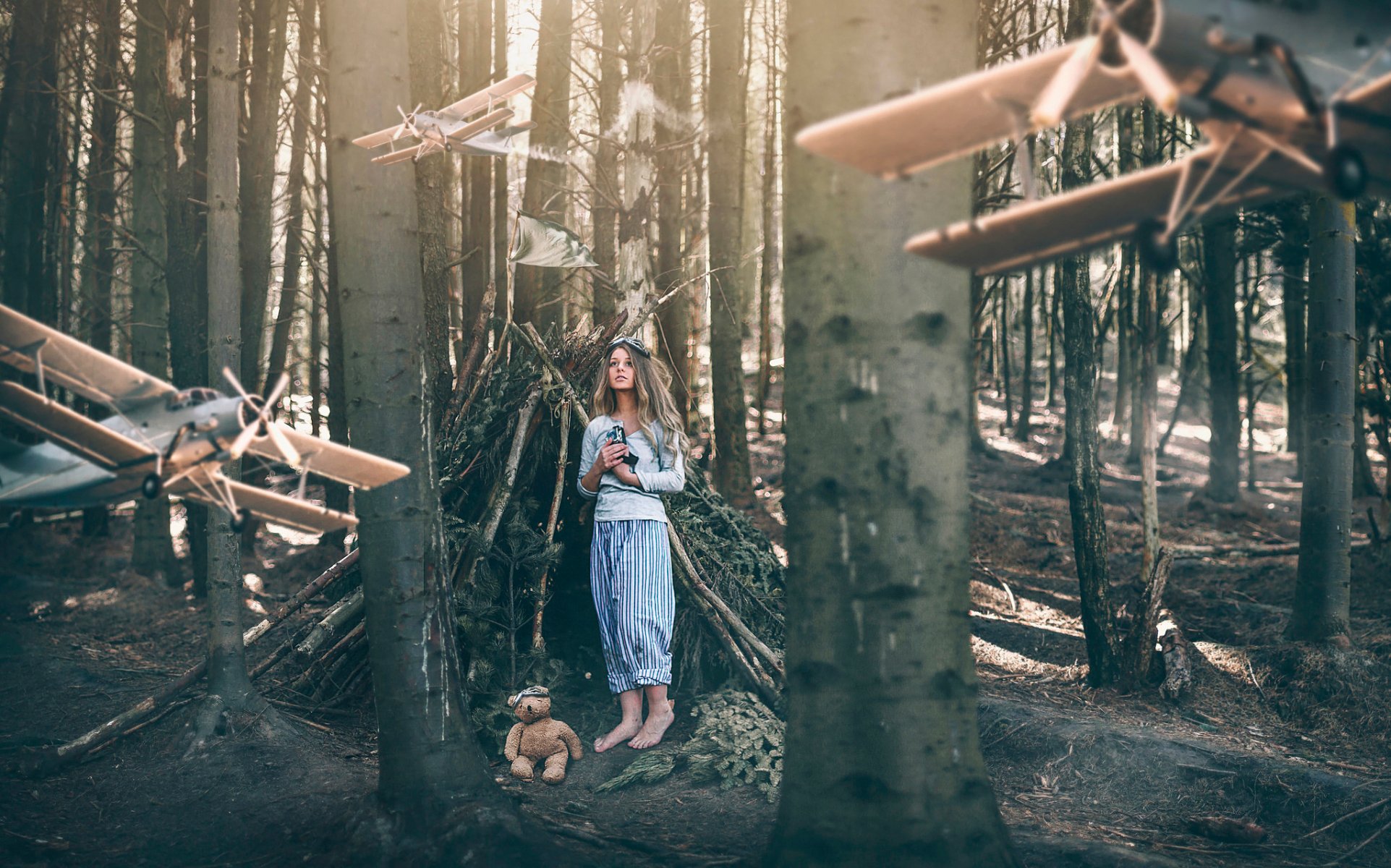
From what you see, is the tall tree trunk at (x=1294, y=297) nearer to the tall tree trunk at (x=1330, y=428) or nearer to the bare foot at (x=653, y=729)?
the tall tree trunk at (x=1330, y=428)

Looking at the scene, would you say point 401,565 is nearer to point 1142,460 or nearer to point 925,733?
point 925,733

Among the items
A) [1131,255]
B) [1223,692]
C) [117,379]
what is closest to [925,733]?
[117,379]

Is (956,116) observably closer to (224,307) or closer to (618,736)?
(618,736)

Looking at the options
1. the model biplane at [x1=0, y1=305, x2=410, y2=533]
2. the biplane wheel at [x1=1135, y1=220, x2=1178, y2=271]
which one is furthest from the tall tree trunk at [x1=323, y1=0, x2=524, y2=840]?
the biplane wheel at [x1=1135, y1=220, x2=1178, y2=271]

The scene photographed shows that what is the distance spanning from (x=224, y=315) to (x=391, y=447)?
2266mm

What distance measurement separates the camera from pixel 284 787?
459cm

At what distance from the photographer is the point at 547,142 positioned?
11109mm

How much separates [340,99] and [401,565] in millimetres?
1810

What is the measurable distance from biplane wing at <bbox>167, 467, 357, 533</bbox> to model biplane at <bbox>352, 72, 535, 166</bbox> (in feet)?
4.95

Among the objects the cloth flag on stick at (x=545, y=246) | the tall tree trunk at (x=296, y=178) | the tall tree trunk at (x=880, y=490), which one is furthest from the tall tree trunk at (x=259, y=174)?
the tall tree trunk at (x=880, y=490)

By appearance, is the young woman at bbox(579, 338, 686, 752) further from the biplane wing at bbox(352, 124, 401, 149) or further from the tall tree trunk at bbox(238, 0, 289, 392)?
the tall tree trunk at bbox(238, 0, 289, 392)

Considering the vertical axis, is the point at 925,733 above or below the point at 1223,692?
above

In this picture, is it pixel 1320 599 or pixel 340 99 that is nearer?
pixel 340 99

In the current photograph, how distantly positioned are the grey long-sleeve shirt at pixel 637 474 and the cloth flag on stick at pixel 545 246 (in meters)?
2.98
